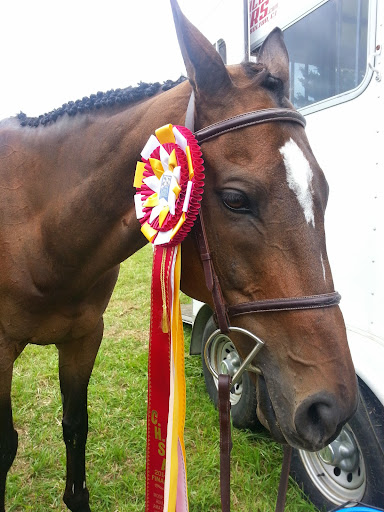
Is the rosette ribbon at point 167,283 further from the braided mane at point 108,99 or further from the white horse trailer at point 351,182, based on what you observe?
the white horse trailer at point 351,182

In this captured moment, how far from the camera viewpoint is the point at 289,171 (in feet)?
4.02

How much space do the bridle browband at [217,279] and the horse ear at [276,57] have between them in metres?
0.24

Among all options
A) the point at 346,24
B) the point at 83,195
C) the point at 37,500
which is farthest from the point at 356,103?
the point at 37,500

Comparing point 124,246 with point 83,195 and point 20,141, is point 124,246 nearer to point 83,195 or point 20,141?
point 83,195

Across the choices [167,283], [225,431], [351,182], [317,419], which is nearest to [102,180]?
[167,283]

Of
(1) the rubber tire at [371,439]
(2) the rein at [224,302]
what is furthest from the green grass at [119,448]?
(2) the rein at [224,302]

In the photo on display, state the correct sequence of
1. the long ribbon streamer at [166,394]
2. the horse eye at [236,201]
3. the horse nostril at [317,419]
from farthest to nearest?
the long ribbon streamer at [166,394]
the horse eye at [236,201]
the horse nostril at [317,419]

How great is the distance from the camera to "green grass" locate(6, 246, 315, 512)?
2582mm

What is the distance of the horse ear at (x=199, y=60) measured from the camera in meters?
1.31

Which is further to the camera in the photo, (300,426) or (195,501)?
(195,501)

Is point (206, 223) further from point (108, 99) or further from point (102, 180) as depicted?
point (108, 99)

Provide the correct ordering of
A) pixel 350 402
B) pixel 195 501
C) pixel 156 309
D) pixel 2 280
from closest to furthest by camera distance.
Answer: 1. pixel 350 402
2. pixel 156 309
3. pixel 2 280
4. pixel 195 501

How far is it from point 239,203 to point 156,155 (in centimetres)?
37

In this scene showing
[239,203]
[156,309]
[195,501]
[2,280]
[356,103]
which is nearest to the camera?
[239,203]
